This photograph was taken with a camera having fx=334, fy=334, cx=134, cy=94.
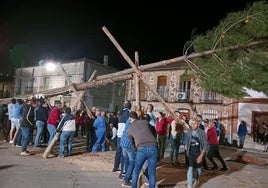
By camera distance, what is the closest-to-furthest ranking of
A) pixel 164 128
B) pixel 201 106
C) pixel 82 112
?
pixel 164 128
pixel 82 112
pixel 201 106

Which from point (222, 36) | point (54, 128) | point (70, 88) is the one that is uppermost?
point (222, 36)

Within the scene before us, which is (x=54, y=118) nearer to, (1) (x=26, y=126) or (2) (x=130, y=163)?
(1) (x=26, y=126)

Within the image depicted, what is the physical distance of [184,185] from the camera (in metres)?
8.79

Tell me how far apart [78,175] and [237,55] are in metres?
6.23

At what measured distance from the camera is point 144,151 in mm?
7035

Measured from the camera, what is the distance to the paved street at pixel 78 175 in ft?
26.3

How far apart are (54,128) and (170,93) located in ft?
72.9

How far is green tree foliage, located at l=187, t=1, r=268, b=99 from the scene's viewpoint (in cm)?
1011

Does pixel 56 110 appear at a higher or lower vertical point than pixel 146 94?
lower

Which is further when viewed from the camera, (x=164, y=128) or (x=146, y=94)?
(x=146, y=94)

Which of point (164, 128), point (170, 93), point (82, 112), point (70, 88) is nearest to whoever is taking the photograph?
point (164, 128)

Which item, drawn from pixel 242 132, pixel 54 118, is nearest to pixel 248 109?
pixel 242 132

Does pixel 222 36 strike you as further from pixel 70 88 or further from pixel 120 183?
pixel 70 88

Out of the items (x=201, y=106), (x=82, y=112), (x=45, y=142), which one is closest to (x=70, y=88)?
(x=45, y=142)
